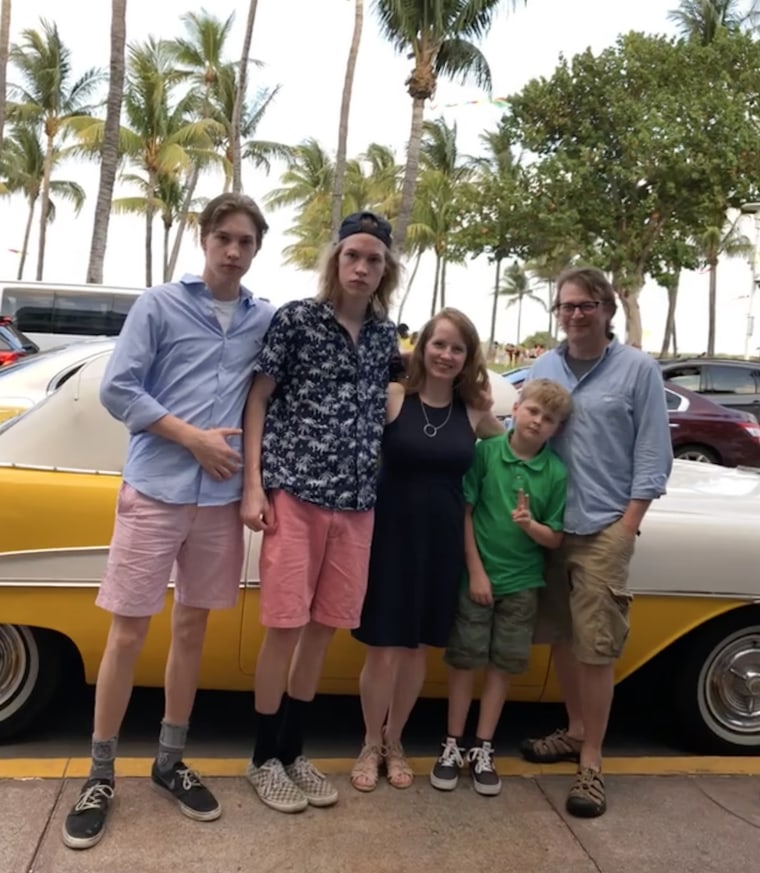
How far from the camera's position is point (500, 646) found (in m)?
2.80

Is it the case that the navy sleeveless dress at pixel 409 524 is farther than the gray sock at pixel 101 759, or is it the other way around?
the navy sleeveless dress at pixel 409 524

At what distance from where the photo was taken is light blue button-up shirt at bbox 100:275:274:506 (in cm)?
236

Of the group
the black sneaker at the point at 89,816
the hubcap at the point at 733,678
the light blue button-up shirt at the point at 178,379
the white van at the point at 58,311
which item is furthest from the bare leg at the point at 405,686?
the white van at the point at 58,311

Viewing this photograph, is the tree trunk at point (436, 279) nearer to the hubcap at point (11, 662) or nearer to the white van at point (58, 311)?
the white van at point (58, 311)

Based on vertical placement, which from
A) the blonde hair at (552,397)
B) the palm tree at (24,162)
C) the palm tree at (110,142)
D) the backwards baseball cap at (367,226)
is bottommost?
the blonde hair at (552,397)

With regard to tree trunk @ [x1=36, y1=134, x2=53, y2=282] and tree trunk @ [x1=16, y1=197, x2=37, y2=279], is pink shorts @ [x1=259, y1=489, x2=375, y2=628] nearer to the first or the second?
tree trunk @ [x1=36, y1=134, x2=53, y2=282]

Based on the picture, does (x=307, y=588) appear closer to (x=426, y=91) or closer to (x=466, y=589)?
(x=466, y=589)

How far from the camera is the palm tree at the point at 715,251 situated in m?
29.9

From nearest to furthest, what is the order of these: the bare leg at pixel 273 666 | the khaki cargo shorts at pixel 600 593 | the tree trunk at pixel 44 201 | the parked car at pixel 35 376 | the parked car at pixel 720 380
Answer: the bare leg at pixel 273 666
the khaki cargo shorts at pixel 600 593
the parked car at pixel 35 376
the parked car at pixel 720 380
the tree trunk at pixel 44 201

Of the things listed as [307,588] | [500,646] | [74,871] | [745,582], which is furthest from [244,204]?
[745,582]

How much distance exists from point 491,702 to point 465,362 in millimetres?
1140

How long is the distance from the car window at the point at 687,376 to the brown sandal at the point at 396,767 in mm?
9788

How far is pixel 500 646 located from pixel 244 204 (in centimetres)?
161

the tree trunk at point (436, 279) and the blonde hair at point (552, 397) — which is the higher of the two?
the tree trunk at point (436, 279)
